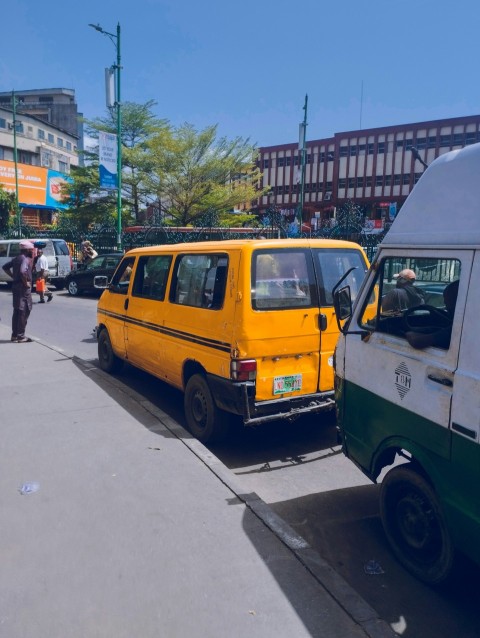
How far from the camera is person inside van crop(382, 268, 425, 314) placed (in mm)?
3842

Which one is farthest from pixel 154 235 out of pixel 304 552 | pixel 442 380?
pixel 442 380

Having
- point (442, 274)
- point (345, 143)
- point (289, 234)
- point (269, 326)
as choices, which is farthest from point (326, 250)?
point (345, 143)

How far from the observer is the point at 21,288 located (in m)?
10.3

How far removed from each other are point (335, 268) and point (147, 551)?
334cm

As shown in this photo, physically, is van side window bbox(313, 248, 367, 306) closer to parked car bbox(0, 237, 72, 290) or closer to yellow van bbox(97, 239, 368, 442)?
yellow van bbox(97, 239, 368, 442)

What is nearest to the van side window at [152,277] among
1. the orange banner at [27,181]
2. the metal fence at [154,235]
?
the metal fence at [154,235]

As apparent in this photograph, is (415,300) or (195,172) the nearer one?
(415,300)

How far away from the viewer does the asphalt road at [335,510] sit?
3188 millimetres

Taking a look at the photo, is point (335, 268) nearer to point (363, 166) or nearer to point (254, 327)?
point (254, 327)

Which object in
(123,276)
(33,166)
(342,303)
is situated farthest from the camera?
(33,166)

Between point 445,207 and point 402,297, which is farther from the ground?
point 445,207

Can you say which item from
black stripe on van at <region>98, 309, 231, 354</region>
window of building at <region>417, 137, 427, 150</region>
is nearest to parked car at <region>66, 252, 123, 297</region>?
black stripe on van at <region>98, 309, 231, 354</region>

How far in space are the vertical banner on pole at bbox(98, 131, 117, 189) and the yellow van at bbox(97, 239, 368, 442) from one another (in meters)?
16.3

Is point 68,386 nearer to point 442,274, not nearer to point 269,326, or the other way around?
point 269,326
